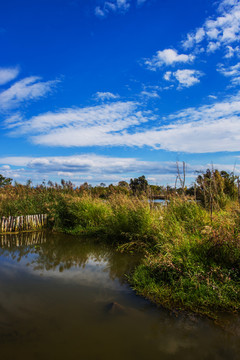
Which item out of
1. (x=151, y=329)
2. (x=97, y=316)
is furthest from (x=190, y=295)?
(x=97, y=316)

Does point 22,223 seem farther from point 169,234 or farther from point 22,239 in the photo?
point 169,234

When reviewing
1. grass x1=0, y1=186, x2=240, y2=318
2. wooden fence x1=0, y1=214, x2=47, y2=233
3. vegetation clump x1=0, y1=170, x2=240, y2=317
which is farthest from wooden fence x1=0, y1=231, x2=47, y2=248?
grass x1=0, y1=186, x2=240, y2=318

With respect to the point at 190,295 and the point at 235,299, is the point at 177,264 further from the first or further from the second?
the point at 235,299

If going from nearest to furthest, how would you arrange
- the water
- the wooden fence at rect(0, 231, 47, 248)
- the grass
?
1. the water
2. the grass
3. the wooden fence at rect(0, 231, 47, 248)

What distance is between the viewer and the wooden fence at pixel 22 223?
29.1 ft

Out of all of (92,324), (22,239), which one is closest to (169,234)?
(92,324)

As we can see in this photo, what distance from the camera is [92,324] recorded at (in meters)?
3.02

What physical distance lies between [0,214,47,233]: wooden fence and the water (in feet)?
13.7

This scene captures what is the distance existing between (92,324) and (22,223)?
22.7 ft

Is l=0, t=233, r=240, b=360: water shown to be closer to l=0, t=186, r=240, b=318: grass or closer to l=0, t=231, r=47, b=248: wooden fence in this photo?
l=0, t=186, r=240, b=318: grass

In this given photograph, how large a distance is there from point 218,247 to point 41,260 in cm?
390

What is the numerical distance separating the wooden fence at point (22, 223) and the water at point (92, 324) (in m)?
4.19

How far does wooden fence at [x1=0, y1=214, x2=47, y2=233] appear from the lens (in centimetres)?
888

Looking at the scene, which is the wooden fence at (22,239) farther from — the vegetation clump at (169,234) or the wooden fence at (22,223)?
the vegetation clump at (169,234)
